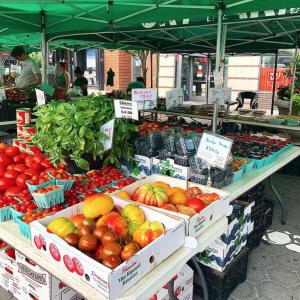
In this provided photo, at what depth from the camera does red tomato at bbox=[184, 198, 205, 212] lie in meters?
2.05

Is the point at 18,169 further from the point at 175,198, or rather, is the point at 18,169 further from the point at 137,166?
the point at 175,198

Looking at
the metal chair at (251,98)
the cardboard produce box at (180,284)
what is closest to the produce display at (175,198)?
the cardboard produce box at (180,284)

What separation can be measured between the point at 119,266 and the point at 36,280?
1.15m

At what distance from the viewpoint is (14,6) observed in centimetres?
454

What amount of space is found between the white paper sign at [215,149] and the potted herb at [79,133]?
2.39 feet

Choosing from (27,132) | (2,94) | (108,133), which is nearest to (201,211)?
(108,133)

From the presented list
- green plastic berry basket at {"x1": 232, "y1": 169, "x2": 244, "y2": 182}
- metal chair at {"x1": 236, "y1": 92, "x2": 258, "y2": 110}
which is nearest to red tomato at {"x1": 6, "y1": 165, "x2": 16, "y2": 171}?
green plastic berry basket at {"x1": 232, "y1": 169, "x2": 244, "y2": 182}

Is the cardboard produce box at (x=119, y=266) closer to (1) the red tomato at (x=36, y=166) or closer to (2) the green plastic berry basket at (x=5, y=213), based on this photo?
(2) the green plastic berry basket at (x=5, y=213)

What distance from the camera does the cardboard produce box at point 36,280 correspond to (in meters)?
2.15

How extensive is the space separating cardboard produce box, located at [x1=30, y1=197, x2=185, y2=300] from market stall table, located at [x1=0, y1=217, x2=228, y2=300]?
0.02 metres

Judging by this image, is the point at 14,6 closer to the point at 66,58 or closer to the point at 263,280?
the point at 263,280

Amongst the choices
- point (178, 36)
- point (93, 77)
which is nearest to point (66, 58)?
point (93, 77)

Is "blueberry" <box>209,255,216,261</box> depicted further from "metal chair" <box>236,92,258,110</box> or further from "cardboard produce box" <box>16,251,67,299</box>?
"metal chair" <box>236,92,258,110</box>

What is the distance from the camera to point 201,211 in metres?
1.97
